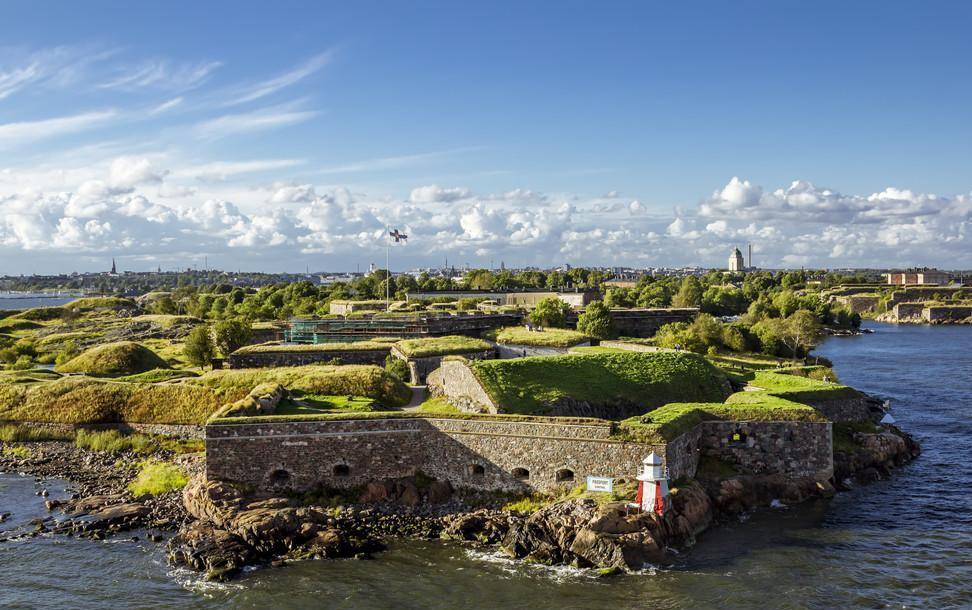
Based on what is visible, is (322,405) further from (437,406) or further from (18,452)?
(18,452)

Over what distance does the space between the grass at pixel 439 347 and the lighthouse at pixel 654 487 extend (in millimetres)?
19532

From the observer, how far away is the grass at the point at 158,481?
28656 millimetres

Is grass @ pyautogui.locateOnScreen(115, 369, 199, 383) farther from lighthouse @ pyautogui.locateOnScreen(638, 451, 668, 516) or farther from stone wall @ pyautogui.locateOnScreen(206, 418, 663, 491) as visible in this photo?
lighthouse @ pyautogui.locateOnScreen(638, 451, 668, 516)

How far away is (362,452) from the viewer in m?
27.6

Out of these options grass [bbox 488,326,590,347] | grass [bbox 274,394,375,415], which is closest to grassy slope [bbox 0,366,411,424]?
grass [bbox 274,394,375,415]

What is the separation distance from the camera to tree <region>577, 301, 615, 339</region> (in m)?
57.7

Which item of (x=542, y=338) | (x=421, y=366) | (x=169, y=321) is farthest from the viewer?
(x=169, y=321)

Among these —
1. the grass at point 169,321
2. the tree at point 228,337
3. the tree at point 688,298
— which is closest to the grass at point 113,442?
the tree at point 228,337

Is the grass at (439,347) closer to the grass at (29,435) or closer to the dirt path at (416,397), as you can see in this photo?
the dirt path at (416,397)

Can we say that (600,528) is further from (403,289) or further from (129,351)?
(403,289)

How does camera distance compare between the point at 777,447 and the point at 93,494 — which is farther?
the point at 93,494

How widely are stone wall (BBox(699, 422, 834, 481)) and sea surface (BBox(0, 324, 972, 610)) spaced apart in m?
1.49

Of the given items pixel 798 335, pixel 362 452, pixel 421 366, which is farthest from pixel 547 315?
pixel 362 452

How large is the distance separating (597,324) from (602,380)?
24191 mm
